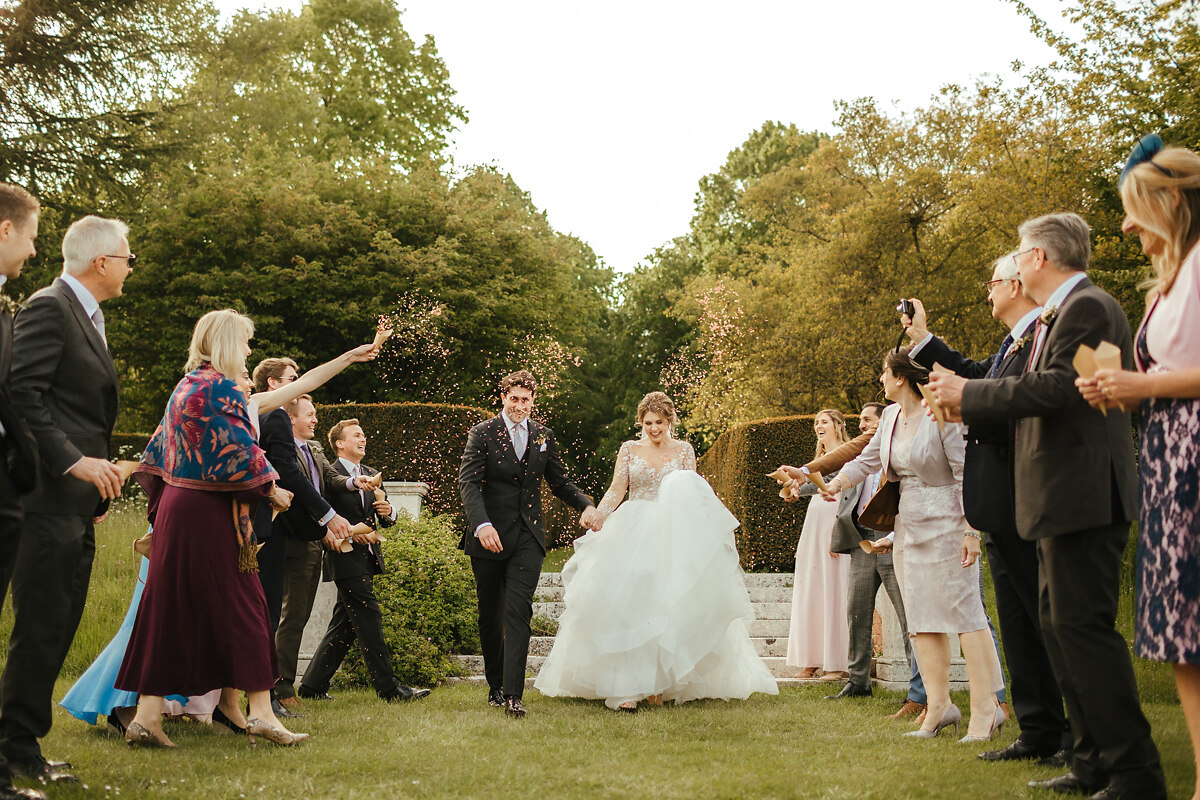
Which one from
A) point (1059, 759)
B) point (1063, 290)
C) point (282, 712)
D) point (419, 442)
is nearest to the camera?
point (1063, 290)

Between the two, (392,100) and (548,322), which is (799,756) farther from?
(392,100)

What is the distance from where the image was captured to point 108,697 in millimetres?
5414

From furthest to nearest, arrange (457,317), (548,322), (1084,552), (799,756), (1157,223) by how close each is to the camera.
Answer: (548,322)
(457,317)
(799,756)
(1084,552)
(1157,223)

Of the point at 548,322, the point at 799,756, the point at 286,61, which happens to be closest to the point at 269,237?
the point at 548,322

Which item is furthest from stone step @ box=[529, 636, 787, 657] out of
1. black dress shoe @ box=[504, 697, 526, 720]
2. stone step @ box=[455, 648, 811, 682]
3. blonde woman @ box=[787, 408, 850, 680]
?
black dress shoe @ box=[504, 697, 526, 720]

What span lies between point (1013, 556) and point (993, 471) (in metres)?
0.43

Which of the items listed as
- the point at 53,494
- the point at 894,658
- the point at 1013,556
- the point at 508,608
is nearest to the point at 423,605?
Answer: the point at 508,608

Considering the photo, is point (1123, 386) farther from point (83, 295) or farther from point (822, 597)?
point (822, 597)

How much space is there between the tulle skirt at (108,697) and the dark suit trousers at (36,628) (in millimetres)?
1157

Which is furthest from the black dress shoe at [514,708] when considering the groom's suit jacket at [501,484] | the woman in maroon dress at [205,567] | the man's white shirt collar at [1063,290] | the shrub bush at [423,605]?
the man's white shirt collar at [1063,290]

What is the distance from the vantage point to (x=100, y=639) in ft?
28.9

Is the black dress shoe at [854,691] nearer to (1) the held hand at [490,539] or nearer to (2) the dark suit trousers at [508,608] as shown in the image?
(2) the dark suit trousers at [508,608]

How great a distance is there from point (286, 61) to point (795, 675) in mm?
27367

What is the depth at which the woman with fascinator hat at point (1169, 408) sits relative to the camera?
3154mm
